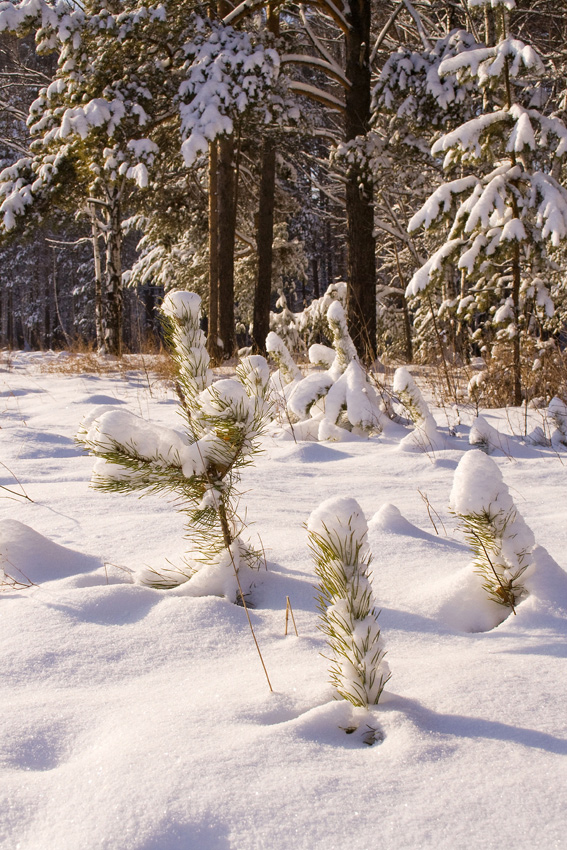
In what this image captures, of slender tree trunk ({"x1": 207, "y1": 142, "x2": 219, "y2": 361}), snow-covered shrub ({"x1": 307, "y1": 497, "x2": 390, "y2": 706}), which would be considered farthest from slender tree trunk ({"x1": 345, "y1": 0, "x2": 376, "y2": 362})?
snow-covered shrub ({"x1": 307, "y1": 497, "x2": 390, "y2": 706})

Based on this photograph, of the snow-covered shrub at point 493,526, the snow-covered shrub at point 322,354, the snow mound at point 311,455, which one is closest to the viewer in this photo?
the snow-covered shrub at point 493,526

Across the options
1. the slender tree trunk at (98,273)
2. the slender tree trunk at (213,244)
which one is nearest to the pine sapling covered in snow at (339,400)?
the slender tree trunk at (213,244)

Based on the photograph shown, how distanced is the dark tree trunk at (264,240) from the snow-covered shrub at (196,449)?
29.8ft

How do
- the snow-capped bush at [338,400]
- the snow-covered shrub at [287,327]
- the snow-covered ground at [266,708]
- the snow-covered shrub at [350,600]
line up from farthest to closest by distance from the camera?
the snow-covered shrub at [287,327], the snow-capped bush at [338,400], the snow-covered shrub at [350,600], the snow-covered ground at [266,708]

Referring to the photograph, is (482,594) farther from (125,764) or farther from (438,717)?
(125,764)

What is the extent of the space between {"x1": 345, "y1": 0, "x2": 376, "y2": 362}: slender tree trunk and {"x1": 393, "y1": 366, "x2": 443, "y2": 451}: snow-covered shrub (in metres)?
4.36

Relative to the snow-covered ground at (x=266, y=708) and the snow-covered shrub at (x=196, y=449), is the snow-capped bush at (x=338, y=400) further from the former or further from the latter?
the snow-covered shrub at (x=196, y=449)

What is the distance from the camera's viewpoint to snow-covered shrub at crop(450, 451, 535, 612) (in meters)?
1.61

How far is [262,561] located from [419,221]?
448 centimetres

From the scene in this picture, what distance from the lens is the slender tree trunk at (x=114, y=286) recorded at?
38.3 ft

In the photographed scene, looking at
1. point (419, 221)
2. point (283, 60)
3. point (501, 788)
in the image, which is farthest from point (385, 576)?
point (283, 60)

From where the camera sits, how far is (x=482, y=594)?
69.3 inches

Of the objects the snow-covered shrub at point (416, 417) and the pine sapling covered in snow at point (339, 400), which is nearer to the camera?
the snow-covered shrub at point (416, 417)

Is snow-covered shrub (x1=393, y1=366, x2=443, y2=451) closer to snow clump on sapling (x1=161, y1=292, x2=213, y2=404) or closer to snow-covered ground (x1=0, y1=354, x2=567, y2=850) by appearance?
snow-covered ground (x1=0, y1=354, x2=567, y2=850)
